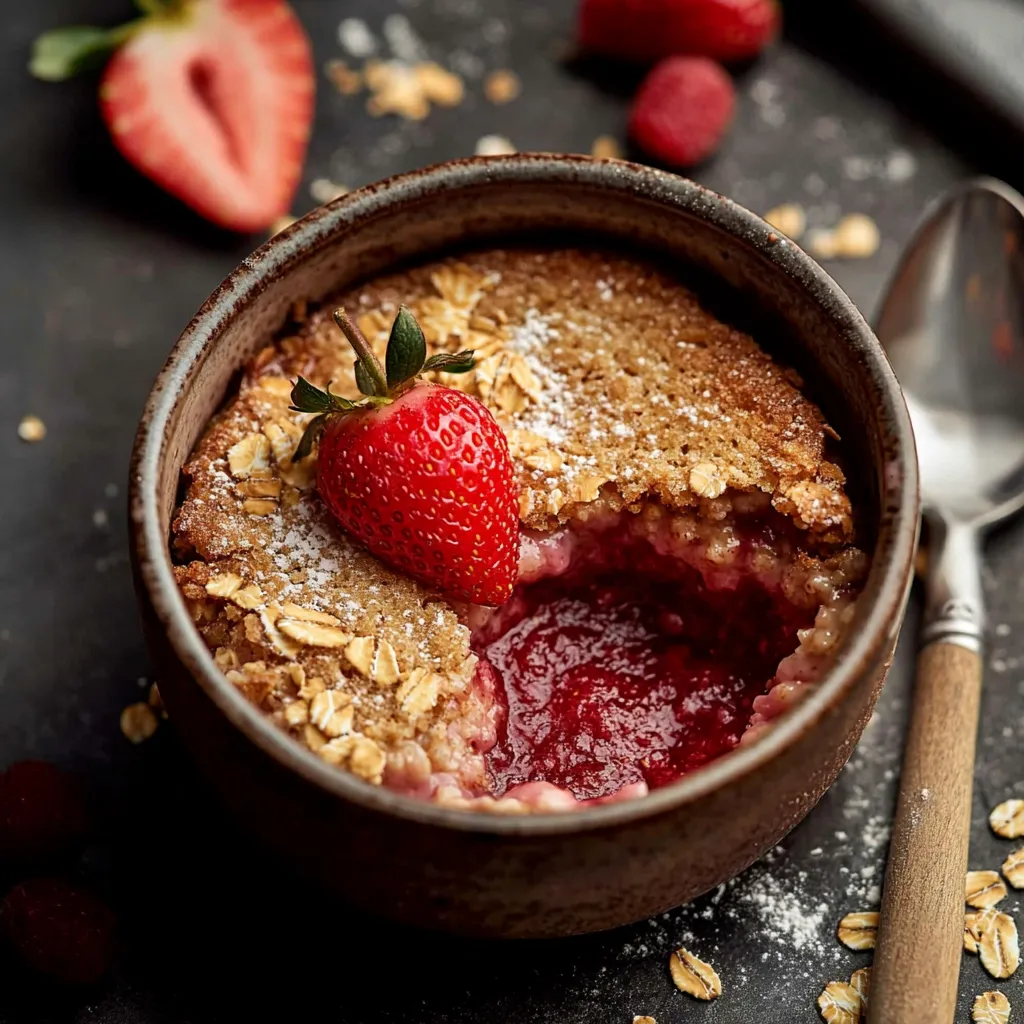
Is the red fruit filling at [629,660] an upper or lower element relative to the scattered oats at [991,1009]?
upper

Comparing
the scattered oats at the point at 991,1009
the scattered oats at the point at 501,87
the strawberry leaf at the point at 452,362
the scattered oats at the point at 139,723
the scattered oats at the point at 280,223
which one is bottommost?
the scattered oats at the point at 139,723

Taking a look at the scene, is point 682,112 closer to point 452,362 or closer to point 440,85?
point 440,85

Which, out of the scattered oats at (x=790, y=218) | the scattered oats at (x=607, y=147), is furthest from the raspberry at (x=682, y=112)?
the scattered oats at (x=790, y=218)

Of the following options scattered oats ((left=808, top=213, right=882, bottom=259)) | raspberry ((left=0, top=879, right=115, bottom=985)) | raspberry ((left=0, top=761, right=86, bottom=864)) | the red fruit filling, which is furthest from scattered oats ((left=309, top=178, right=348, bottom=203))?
raspberry ((left=0, top=879, right=115, bottom=985))

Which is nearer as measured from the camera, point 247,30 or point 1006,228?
point 1006,228

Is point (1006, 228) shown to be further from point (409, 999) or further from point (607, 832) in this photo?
point (409, 999)

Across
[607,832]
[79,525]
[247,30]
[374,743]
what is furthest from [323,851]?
[247,30]

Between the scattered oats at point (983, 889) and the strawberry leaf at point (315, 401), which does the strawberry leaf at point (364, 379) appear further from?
the scattered oats at point (983, 889)

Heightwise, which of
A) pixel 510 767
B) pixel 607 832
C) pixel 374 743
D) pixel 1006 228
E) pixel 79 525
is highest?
pixel 1006 228
